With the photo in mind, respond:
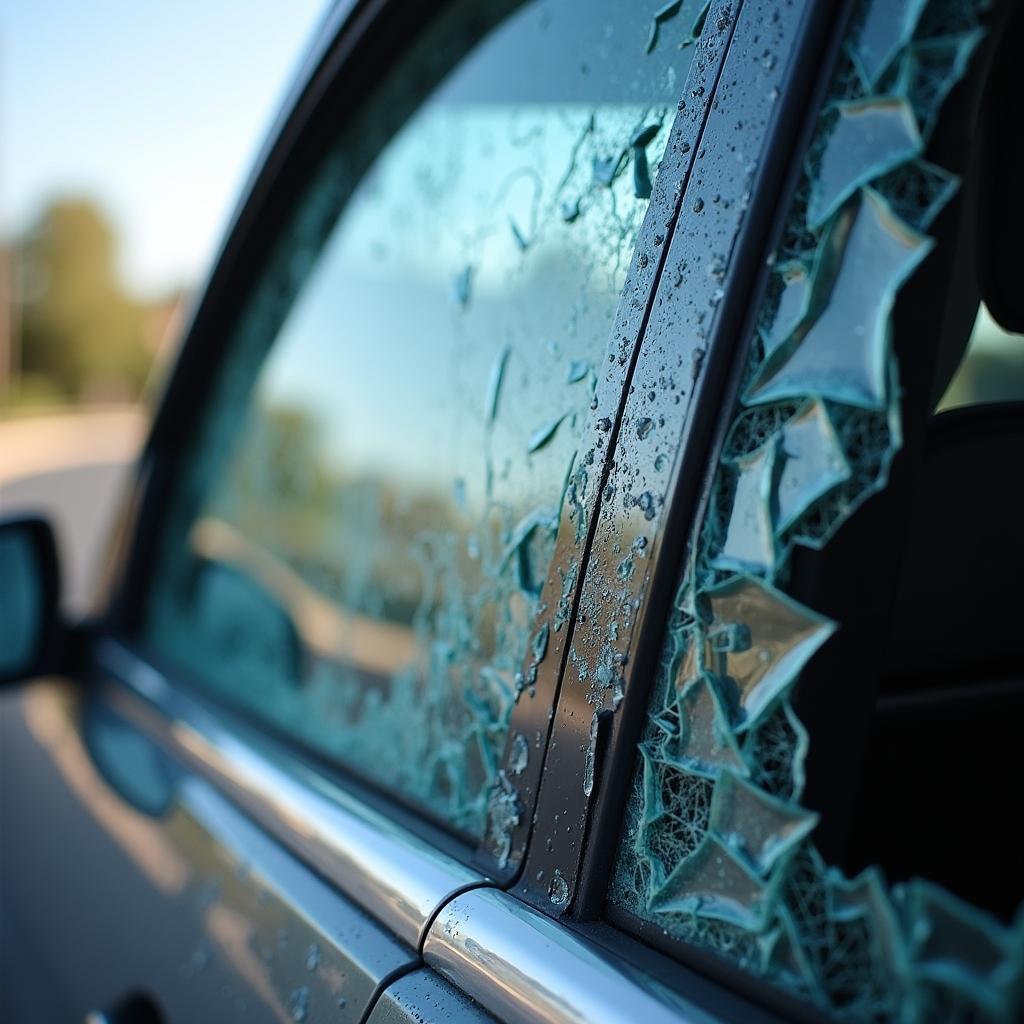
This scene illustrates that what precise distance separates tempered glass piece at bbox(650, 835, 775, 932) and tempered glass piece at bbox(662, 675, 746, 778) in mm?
61

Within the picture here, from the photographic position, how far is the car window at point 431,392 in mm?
1149

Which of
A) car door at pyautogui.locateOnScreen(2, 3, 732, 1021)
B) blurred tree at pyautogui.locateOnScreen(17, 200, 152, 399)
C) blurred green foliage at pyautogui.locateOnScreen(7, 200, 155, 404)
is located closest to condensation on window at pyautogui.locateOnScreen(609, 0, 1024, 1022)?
car door at pyautogui.locateOnScreen(2, 3, 732, 1021)

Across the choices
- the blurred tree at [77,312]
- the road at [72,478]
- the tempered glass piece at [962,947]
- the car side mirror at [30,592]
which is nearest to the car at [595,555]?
the tempered glass piece at [962,947]

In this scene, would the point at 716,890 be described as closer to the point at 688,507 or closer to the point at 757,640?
the point at 757,640

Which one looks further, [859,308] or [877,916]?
[859,308]

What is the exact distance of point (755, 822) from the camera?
0.84 metres

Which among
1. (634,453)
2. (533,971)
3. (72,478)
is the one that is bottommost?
(72,478)

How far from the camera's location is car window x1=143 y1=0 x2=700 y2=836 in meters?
1.15

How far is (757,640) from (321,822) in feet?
2.19

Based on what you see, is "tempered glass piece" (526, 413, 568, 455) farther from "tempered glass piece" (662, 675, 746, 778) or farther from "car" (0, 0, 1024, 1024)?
"tempered glass piece" (662, 675, 746, 778)

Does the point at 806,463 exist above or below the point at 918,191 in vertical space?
below

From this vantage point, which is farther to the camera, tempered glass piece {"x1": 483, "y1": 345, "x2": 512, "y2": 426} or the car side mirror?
the car side mirror

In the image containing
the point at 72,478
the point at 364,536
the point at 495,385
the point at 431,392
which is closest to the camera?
the point at 495,385

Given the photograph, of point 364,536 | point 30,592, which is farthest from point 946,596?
point 30,592
